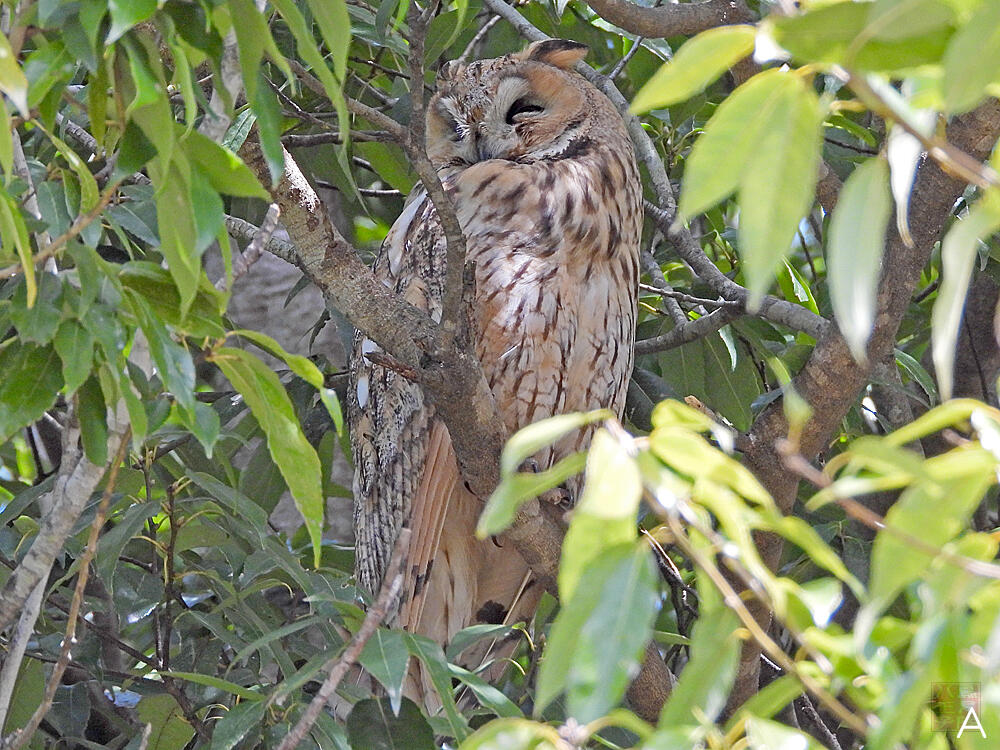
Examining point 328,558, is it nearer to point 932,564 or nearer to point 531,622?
point 531,622

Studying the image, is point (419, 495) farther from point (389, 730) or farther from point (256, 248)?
point (256, 248)

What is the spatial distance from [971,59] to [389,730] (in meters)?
0.94

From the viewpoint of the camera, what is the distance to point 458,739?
110 centimetres

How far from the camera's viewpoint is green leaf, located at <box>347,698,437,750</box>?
1213 mm

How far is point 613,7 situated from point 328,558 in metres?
1.04

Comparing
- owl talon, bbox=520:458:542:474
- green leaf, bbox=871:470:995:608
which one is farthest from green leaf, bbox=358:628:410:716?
owl talon, bbox=520:458:542:474

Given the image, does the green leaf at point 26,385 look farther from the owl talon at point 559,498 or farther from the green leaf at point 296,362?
the owl talon at point 559,498

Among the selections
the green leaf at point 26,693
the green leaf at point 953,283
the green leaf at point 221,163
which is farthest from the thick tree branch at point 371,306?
the green leaf at point 953,283

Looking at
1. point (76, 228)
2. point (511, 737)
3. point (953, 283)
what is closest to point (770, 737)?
point (511, 737)

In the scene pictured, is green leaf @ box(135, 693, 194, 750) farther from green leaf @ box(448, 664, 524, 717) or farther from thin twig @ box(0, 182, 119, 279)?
thin twig @ box(0, 182, 119, 279)

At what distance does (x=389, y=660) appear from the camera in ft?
3.52

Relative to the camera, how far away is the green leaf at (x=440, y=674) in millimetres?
1080

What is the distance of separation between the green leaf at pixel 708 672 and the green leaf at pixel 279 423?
0.39 m

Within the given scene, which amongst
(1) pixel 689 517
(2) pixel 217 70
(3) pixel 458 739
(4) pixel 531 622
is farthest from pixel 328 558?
(1) pixel 689 517
